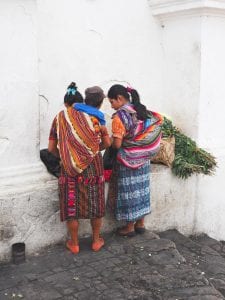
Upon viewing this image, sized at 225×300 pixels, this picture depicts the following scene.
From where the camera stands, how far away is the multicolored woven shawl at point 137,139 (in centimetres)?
467

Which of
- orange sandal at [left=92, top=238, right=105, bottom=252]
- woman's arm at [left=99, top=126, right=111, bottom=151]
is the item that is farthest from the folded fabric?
orange sandal at [left=92, top=238, right=105, bottom=252]

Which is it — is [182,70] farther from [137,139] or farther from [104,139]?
[104,139]

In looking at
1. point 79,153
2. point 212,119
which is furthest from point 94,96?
point 212,119

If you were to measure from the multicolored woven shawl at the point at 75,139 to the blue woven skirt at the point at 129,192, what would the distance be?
2.13 ft

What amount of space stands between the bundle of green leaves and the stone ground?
36.1 inches

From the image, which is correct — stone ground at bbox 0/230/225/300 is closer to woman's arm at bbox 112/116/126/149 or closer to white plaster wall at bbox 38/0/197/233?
white plaster wall at bbox 38/0/197/233

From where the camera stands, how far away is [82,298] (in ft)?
12.4

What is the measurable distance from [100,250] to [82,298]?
0.90m

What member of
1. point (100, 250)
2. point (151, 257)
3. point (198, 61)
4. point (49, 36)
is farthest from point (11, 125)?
point (198, 61)

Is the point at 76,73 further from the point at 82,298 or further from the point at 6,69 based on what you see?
the point at 82,298

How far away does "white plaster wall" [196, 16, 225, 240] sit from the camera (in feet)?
18.5

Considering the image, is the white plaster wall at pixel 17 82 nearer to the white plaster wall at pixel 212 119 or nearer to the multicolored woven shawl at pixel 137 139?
the multicolored woven shawl at pixel 137 139

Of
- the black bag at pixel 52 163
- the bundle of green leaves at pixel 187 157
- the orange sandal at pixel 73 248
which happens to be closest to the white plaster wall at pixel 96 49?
the black bag at pixel 52 163

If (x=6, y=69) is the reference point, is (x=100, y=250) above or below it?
below
